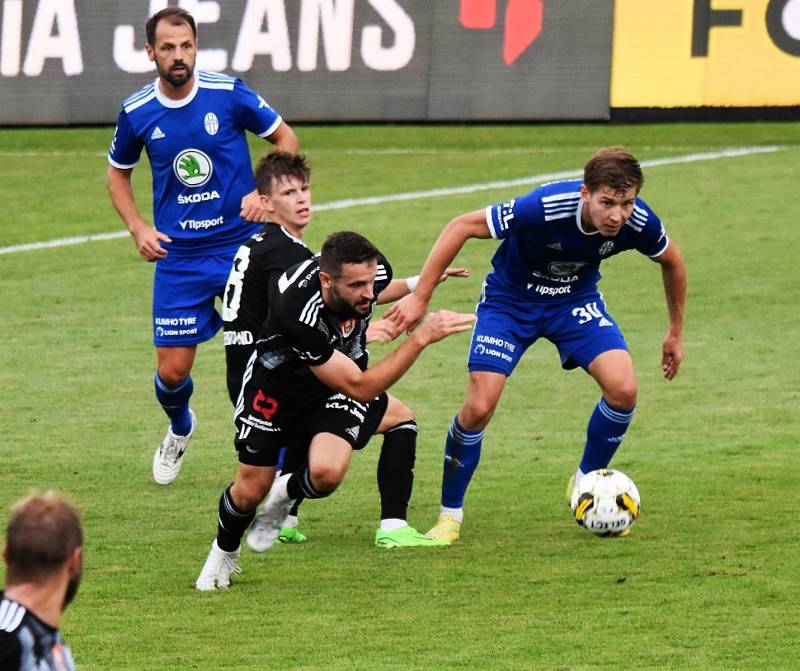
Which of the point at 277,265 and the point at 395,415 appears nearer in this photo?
the point at 277,265

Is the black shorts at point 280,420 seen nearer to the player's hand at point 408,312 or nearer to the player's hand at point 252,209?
the player's hand at point 408,312

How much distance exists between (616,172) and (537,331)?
115 cm

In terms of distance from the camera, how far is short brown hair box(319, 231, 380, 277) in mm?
6707

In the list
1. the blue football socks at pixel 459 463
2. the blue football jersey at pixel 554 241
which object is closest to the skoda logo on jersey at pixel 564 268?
the blue football jersey at pixel 554 241

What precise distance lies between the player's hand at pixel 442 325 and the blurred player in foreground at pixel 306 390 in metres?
0.12

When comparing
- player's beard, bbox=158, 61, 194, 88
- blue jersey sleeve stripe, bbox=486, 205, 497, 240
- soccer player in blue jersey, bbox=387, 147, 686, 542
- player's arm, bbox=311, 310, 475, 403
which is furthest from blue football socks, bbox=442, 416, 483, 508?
player's beard, bbox=158, 61, 194, 88

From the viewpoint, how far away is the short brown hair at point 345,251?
6.71 meters

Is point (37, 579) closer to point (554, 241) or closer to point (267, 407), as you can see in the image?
point (267, 407)

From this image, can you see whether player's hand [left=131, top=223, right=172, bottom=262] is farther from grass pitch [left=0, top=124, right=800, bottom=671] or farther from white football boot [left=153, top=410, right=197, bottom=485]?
grass pitch [left=0, top=124, right=800, bottom=671]

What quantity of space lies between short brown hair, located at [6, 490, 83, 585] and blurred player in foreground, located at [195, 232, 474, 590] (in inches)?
117

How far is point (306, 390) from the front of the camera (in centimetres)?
732

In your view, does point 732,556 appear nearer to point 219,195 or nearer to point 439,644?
point 439,644

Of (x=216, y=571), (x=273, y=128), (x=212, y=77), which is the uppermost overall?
(x=212, y=77)

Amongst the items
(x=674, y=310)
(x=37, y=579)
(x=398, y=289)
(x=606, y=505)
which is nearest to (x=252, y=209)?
(x=398, y=289)
